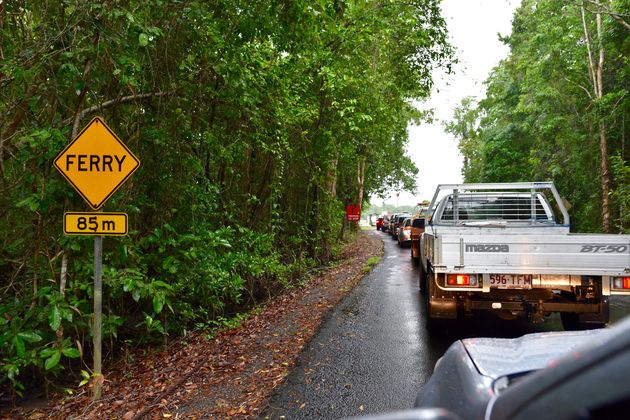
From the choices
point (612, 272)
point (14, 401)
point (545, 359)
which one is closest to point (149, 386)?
point (14, 401)

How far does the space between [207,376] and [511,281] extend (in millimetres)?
4049

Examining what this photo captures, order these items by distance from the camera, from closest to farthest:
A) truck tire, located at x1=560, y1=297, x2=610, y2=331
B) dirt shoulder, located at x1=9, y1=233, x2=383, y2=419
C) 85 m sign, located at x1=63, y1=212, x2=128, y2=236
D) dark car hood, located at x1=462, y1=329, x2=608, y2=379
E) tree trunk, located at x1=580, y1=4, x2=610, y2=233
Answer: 1. dark car hood, located at x1=462, y1=329, x2=608, y2=379
2. dirt shoulder, located at x1=9, y1=233, x2=383, y2=419
3. 85 m sign, located at x1=63, y1=212, x2=128, y2=236
4. truck tire, located at x1=560, y1=297, x2=610, y2=331
5. tree trunk, located at x1=580, y1=4, x2=610, y2=233

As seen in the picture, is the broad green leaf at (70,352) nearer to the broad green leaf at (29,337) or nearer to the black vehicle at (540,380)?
the broad green leaf at (29,337)

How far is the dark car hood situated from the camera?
195 cm

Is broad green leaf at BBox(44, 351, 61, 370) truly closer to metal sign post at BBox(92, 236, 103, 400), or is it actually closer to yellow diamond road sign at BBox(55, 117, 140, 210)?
metal sign post at BBox(92, 236, 103, 400)

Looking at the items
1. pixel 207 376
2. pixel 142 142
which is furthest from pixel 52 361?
pixel 142 142

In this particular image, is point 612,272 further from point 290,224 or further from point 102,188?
point 290,224

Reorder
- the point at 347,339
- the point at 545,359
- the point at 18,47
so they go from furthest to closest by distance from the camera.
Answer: the point at 347,339 → the point at 18,47 → the point at 545,359

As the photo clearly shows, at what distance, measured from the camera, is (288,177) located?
13.4 metres

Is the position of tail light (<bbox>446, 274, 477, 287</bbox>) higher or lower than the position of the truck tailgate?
lower

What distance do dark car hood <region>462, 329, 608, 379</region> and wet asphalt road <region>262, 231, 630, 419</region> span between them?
2020 mm

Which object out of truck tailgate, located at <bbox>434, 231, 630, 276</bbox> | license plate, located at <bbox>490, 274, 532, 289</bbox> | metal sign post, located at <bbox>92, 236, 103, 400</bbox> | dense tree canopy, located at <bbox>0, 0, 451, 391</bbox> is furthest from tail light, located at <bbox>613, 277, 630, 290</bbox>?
metal sign post, located at <bbox>92, 236, 103, 400</bbox>

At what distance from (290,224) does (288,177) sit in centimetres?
170

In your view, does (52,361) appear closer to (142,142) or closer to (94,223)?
(94,223)
